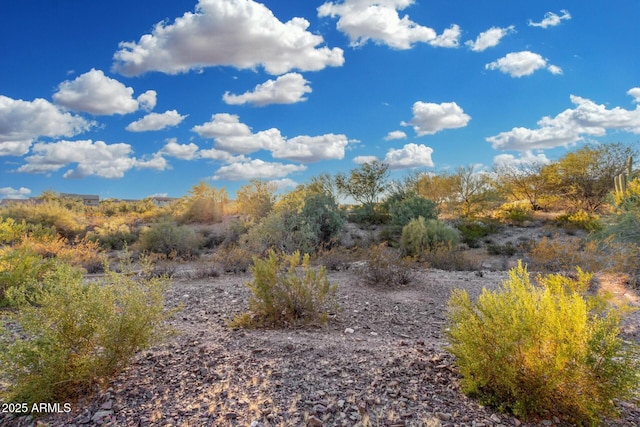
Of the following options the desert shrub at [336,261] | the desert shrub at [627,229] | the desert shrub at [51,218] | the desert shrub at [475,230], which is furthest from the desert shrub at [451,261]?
the desert shrub at [51,218]

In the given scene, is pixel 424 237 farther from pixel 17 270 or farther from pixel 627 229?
pixel 17 270

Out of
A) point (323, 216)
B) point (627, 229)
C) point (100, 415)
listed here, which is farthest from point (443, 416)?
point (323, 216)

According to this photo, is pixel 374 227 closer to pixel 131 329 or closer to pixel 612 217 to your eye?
pixel 612 217

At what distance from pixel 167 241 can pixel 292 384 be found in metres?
12.8

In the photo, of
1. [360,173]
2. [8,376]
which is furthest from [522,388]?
[360,173]

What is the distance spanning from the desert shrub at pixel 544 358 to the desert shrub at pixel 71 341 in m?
2.65

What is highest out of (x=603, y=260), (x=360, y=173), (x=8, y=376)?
(x=360, y=173)

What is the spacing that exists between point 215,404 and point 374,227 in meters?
18.7

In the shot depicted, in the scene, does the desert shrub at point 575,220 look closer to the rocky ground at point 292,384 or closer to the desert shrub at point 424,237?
the desert shrub at point 424,237

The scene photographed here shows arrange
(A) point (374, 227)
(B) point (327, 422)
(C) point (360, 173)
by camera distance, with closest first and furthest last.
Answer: (B) point (327, 422), (A) point (374, 227), (C) point (360, 173)

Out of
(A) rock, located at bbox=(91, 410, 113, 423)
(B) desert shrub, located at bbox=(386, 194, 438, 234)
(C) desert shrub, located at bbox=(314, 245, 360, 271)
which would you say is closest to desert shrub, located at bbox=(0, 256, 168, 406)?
(A) rock, located at bbox=(91, 410, 113, 423)

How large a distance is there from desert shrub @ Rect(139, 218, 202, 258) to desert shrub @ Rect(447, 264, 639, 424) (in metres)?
12.8

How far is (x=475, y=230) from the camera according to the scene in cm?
2022

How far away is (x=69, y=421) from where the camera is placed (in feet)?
9.74
